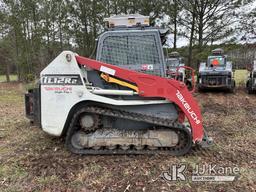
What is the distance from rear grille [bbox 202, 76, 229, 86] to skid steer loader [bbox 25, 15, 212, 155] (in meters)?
8.53

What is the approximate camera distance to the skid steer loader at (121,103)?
12.8 feet

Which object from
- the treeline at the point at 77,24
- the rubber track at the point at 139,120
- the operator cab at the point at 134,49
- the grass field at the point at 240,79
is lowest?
the rubber track at the point at 139,120

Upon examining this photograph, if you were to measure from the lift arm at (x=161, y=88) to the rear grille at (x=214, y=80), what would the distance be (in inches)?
344

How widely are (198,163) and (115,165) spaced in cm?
129

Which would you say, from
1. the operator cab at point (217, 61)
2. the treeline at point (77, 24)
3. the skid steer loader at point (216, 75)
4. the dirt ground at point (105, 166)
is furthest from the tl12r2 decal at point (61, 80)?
the treeline at point (77, 24)

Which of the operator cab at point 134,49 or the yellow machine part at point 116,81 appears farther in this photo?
the operator cab at point 134,49

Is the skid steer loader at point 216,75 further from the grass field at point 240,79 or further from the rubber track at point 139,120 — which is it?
the rubber track at point 139,120

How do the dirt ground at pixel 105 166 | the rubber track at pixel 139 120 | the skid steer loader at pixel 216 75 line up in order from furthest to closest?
the skid steer loader at pixel 216 75 < the rubber track at pixel 139 120 < the dirt ground at pixel 105 166

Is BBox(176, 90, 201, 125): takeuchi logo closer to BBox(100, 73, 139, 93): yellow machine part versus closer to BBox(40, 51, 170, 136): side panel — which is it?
BBox(40, 51, 170, 136): side panel

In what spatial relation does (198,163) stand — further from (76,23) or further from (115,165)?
(76,23)

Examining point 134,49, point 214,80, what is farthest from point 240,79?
point 134,49

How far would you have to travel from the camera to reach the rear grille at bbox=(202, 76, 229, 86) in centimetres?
1186

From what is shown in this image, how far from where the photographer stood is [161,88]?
390 centimetres

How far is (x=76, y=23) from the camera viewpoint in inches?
752
